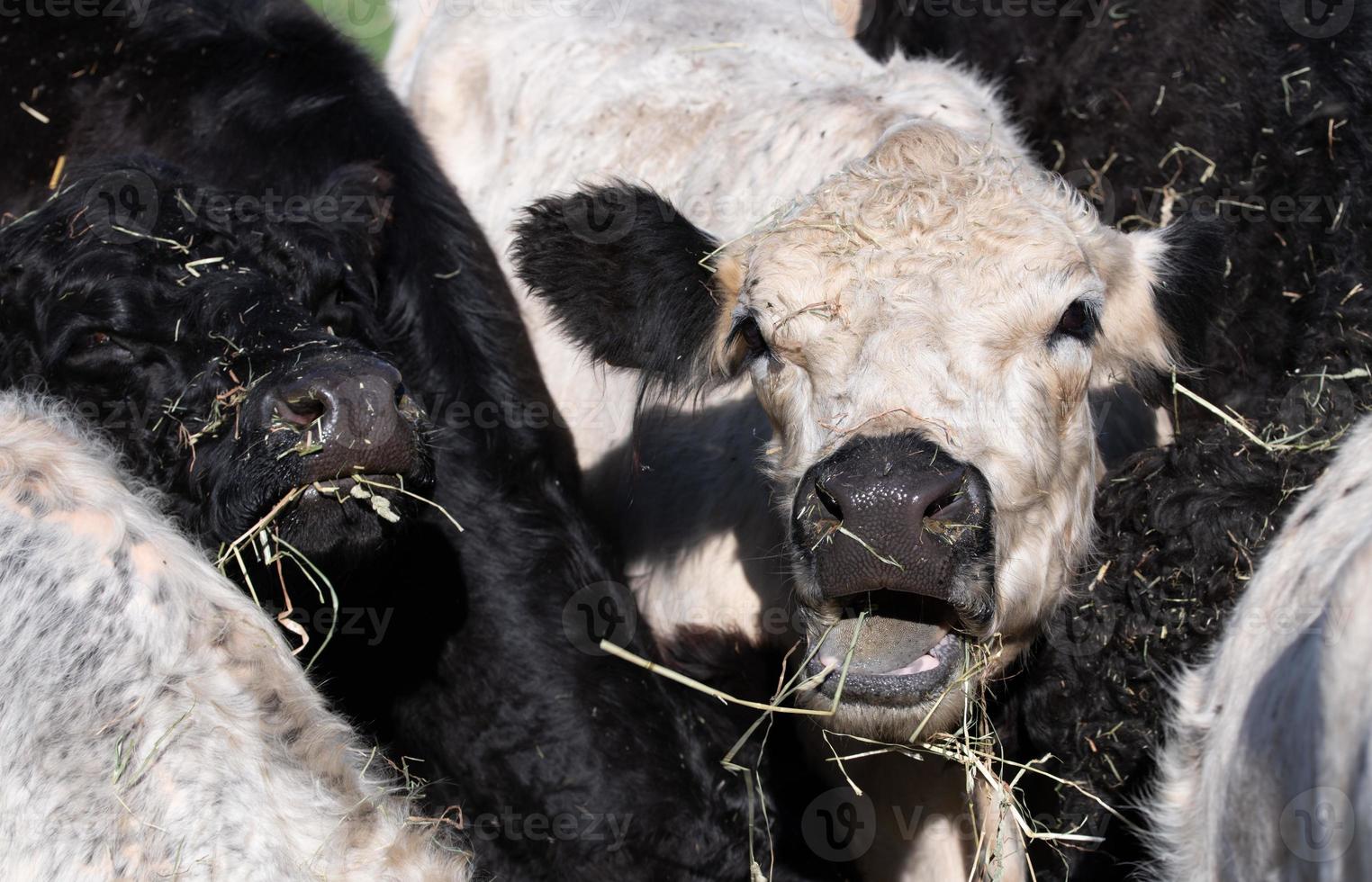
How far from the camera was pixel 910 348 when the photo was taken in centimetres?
354

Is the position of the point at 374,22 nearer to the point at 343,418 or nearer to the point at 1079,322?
the point at 343,418

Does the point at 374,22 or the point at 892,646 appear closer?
the point at 892,646

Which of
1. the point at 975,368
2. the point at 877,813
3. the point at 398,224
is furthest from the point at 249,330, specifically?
the point at 877,813

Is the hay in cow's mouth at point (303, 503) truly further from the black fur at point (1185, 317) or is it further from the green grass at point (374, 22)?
the green grass at point (374, 22)

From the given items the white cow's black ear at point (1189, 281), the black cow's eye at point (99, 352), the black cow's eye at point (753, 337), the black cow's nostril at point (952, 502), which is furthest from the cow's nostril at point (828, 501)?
the black cow's eye at point (99, 352)

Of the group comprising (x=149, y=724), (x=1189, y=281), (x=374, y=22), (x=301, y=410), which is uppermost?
(x=1189, y=281)

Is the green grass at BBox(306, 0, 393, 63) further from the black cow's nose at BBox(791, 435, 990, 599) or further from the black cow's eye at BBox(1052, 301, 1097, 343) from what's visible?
the black cow's nose at BBox(791, 435, 990, 599)

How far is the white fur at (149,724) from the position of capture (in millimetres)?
2760

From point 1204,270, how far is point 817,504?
1665 mm

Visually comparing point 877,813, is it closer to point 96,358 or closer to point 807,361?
point 807,361

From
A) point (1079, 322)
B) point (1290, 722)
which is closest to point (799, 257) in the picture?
point (1079, 322)

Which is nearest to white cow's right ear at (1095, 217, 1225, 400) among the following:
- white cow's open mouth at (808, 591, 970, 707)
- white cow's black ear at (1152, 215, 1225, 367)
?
white cow's black ear at (1152, 215, 1225, 367)

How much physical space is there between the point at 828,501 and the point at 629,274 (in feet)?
3.95

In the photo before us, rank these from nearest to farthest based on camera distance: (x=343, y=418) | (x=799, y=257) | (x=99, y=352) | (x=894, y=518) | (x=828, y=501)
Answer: (x=894, y=518), (x=828, y=501), (x=343, y=418), (x=799, y=257), (x=99, y=352)
